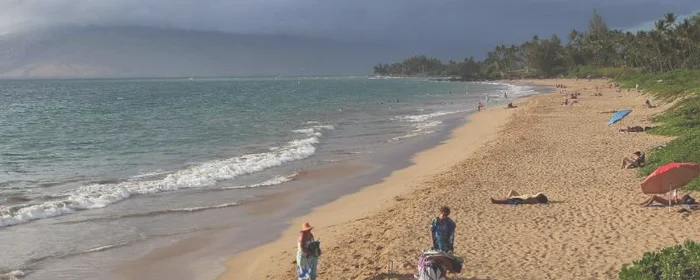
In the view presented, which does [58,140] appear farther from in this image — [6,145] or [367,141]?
[367,141]

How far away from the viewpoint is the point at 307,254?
32.7 feet

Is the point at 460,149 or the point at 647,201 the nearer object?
the point at 647,201

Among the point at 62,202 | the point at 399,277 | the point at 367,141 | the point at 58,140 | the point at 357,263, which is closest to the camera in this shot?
the point at 399,277

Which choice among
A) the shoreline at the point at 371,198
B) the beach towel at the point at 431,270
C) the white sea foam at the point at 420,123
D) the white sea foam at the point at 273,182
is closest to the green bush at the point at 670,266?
the beach towel at the point at 431,270

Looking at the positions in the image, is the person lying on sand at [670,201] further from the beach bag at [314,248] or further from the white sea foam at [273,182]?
the white sea foam at [273,182]

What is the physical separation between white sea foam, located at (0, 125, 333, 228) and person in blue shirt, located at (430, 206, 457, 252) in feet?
36.0

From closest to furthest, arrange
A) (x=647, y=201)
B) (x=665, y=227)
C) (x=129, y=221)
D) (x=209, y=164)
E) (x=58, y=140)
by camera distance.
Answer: (x=665, y=227), (x=647, y=201), (x=129, y=221), (x=209, y=164), (x=58, y=140)

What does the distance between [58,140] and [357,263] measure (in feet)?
99.1

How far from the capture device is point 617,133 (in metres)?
28.0

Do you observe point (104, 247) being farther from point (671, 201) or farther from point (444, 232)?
point (671, 201)

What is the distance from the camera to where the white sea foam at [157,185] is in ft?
53.4

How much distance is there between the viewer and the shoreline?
1245 centimetres

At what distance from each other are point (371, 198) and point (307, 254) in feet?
26.9

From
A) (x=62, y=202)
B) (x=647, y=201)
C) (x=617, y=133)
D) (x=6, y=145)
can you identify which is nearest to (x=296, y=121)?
(x=6, y=145)
